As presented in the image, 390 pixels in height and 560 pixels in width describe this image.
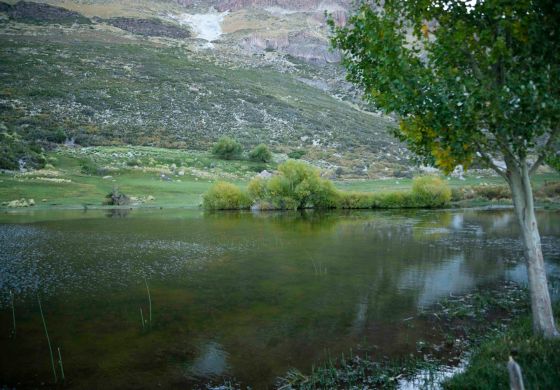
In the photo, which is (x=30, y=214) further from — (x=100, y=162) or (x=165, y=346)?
(x=165, y=346)

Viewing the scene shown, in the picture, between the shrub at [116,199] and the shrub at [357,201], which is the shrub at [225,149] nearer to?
the shrub at [116,199]

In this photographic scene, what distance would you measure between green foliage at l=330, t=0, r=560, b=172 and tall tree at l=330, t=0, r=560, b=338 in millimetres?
26

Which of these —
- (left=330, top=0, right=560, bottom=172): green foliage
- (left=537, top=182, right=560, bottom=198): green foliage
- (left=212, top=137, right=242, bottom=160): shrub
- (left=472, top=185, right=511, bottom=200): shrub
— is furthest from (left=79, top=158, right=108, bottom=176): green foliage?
(left=330, top=0, right=560, bottom=172): green foliage

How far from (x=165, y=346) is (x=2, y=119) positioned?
3670 inches

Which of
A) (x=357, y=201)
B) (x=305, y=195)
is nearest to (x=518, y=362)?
(x=305, y=195)

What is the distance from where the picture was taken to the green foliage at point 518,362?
8.57 m

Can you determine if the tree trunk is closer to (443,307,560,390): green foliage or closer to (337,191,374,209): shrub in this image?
(443,307,560,390): green foliage

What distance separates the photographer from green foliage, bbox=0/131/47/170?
66.9 meters

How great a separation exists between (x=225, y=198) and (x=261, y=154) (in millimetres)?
35342

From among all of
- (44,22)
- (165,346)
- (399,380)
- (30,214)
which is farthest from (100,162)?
(44,22)

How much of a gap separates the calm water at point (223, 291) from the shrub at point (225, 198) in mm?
17423

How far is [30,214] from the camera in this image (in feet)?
165

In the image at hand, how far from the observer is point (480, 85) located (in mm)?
10539

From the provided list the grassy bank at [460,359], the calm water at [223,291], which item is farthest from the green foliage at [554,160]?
the calm water at [223,291]
